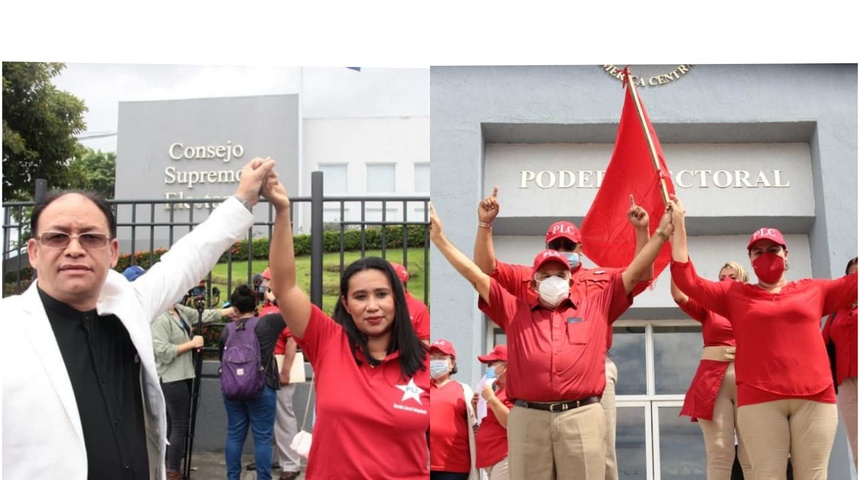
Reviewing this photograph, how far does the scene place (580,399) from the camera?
4340mm

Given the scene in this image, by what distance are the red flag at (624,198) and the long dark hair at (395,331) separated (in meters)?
2.81

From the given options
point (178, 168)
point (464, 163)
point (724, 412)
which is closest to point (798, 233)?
point (724, 412)

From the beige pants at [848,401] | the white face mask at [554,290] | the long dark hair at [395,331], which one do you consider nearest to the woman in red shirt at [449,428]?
the white face mask at [554,290]

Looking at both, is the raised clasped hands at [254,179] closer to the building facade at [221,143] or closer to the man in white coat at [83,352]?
the man in white coat at [83,352]

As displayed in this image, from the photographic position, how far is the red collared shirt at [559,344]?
4273mm

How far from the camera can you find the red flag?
565 cm

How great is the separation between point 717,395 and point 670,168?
7.96ft

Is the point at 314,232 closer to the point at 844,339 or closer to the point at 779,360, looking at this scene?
the point at 779,360

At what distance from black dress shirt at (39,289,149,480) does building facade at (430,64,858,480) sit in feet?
14.9

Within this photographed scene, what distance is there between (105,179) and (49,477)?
2801cm

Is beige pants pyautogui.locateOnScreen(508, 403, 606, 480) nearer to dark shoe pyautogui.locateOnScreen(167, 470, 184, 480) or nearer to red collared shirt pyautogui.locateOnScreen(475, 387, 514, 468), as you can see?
red collared shirt pyautogui.locateOnScreen(475, 387, 514, 468)

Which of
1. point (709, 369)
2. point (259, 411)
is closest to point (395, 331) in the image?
point (709, 369)

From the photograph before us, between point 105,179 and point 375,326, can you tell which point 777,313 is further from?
point 105,179

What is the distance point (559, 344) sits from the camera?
4.30 metres
